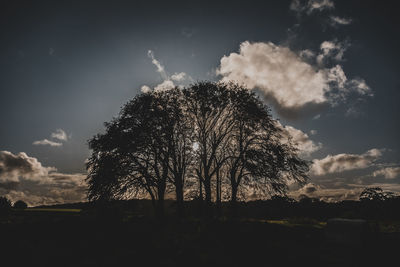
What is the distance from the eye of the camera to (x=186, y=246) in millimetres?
11805

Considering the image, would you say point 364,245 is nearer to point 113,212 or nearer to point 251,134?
point 251,134

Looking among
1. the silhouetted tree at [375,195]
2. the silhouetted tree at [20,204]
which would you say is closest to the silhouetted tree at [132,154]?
the silhouetted tree at [375,195]

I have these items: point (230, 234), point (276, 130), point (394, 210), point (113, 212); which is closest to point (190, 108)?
point (276, 130)

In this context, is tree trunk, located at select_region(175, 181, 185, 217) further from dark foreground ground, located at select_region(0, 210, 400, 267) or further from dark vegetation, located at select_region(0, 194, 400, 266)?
dark foreground ground, located at select_region(0, 210, 400, 267)

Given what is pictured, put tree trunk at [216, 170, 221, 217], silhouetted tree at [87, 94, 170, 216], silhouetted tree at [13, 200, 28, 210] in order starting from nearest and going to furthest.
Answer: silhouetted tree at [87, 94, 170, 216] → tree trunk at [216, 170, 221, 217] → silhouetted tree at [13, 200, 28, 210]

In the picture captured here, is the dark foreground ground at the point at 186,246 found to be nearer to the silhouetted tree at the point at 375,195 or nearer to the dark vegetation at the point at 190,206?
the dark vegetation at the point at 190,206

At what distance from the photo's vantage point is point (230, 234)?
1455cm

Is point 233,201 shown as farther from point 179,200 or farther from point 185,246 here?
point 185,246

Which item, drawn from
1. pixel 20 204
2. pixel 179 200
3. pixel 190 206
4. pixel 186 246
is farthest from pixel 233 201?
pixel 20 204

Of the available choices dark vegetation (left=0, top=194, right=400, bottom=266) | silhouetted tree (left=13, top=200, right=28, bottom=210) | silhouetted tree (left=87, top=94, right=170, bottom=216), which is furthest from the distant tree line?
silhouetted tree (left=13, top=200, right=28, bottom=210)

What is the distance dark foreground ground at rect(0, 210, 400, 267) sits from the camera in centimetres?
1012

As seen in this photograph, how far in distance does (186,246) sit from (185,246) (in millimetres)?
50

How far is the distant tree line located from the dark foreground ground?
21.7 feet

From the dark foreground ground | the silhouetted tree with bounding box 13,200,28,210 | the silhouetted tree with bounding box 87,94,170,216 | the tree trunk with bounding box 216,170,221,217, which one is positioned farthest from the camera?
the silhouetted tree with bounding box 13,200,28,210
